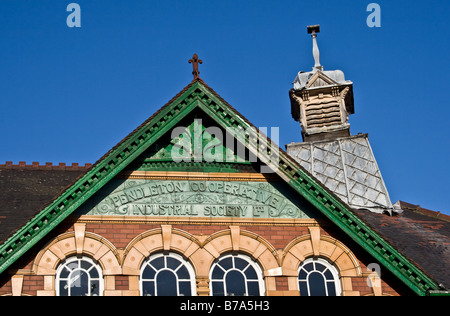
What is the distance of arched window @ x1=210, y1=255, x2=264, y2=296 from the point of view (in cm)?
1989

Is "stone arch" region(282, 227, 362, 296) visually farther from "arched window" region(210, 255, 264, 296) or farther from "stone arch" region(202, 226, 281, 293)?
"arched window" region(210, 255, 264, 296)

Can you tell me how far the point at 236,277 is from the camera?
66.0ft

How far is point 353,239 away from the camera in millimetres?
20453

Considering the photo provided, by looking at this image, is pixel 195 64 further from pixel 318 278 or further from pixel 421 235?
pixel 421 235

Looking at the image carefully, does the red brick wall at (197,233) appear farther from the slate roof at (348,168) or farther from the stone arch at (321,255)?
the slate roof at (348,168)

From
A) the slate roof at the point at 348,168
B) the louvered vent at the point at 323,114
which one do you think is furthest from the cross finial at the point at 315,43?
the slate roof at the point at 348,168

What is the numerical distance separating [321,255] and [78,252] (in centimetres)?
520

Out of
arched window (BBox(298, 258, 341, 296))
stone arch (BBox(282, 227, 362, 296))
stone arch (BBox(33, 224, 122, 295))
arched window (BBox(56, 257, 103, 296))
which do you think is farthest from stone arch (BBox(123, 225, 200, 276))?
arched window (BBox(298, 258, 341, 296))

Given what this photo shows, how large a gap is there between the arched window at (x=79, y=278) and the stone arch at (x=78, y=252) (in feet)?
0.42

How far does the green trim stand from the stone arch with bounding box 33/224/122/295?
404 mm

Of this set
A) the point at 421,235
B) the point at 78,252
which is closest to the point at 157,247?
the point at 78,252

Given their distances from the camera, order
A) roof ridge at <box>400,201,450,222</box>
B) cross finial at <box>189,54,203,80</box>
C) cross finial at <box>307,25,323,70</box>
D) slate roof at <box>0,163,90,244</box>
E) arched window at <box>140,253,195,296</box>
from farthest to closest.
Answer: cross finial at <box>307,25,323,70</box> → roof ridge at <box>400,201,450,222</box> → slate roof at <box>0,163,90,244</box> → cross finial at <box>189,54,203,80</box> → arched window at <box>140,253,195,296</box>
